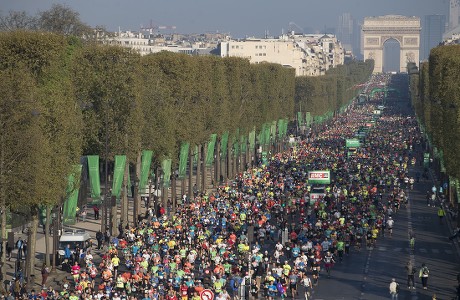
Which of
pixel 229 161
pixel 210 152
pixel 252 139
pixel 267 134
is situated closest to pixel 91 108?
pixel 210 152

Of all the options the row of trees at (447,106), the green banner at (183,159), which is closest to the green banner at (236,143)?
the row of trees at (447,106)

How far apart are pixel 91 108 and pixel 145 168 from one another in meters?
5.17

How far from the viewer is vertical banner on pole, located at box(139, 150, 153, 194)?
3250 inches

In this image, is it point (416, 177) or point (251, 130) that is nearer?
point (416, 177)

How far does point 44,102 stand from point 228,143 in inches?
2112

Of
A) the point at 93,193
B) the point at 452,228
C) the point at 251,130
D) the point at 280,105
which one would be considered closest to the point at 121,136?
the point at 93,193

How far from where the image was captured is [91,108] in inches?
3177

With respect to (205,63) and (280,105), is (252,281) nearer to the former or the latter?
(205,63)

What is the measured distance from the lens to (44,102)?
65.7 meters

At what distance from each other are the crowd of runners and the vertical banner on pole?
210 cm

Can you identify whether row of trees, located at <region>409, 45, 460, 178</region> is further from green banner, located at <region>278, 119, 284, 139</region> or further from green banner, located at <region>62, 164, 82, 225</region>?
green banner, located at <region>278, 119, 284, 139</region>

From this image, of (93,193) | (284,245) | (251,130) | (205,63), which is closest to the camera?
(284,245)

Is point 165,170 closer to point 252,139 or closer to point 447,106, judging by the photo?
point 447,106

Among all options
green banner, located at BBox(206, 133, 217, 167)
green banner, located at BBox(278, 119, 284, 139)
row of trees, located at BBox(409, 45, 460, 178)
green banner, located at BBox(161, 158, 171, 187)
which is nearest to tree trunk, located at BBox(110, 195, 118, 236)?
green banner, located at BBox(161, 158, 171, 187)
